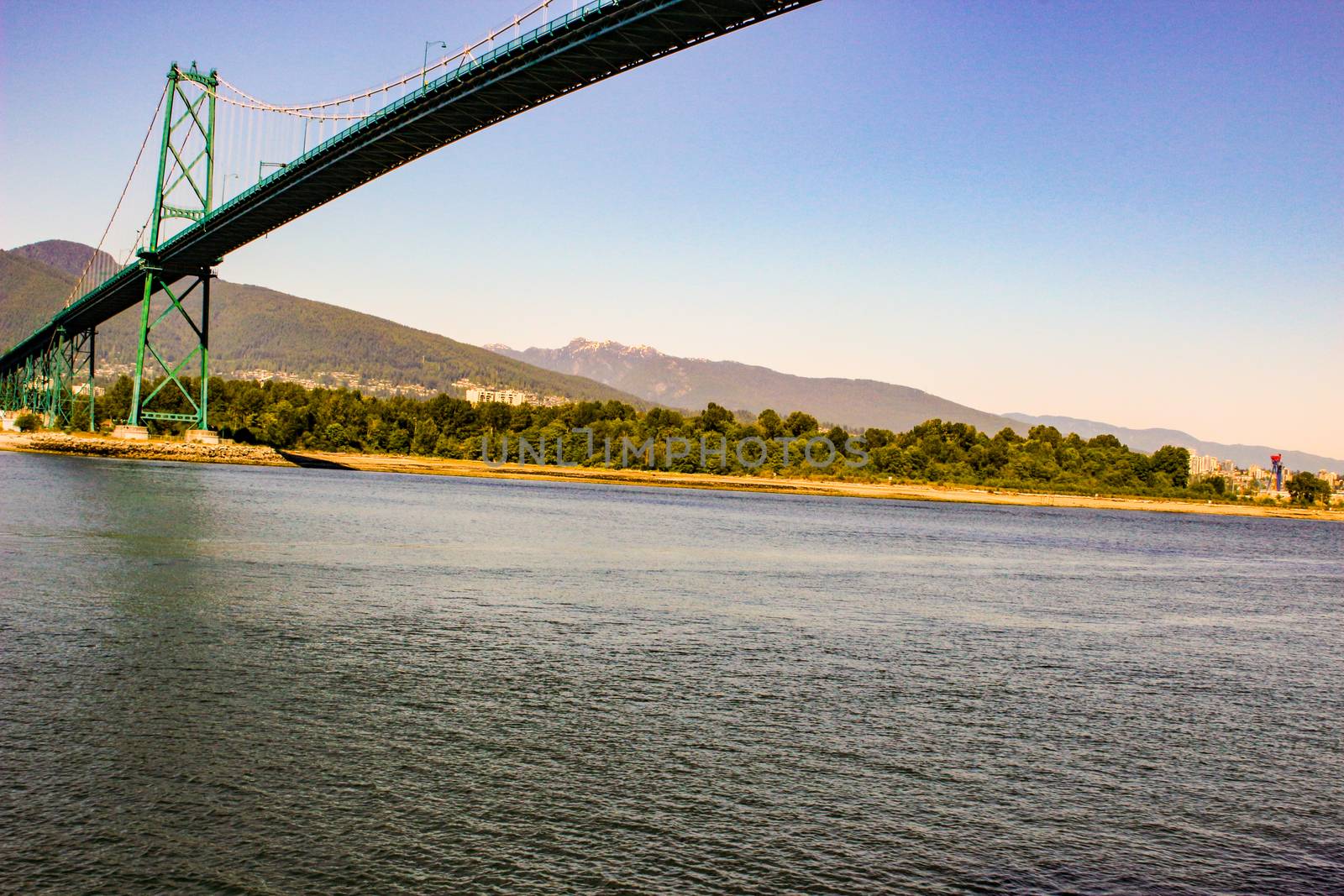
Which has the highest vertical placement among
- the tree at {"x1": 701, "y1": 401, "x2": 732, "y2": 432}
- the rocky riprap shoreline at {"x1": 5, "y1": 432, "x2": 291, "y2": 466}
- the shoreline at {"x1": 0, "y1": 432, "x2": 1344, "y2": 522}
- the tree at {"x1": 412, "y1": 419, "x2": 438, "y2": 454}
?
the tree at {"x1": 701, "y1": 401, "x2": 732, "y2": 432}

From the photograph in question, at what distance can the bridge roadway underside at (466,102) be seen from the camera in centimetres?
3447

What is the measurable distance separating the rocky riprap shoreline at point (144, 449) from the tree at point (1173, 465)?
117 meters

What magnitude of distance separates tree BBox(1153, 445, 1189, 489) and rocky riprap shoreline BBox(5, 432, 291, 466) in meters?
117

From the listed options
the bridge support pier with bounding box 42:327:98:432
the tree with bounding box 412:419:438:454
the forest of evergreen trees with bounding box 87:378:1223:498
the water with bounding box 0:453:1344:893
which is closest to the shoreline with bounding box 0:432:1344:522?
the tree with bounding box 412:419:438:454

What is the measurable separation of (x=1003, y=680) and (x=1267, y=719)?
3186mm

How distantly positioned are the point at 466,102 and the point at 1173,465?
129352mm

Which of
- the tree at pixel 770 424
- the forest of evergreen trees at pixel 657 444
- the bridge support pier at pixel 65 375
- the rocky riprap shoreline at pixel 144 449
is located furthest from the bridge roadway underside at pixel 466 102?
the tree at pixel 770 424

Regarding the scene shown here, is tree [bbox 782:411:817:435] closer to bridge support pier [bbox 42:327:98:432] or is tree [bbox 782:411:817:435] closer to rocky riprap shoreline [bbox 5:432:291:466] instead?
rocky riprap shoreline [bbox 5:432:291:466]

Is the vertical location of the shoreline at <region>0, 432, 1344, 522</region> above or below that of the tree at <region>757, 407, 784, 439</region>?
below

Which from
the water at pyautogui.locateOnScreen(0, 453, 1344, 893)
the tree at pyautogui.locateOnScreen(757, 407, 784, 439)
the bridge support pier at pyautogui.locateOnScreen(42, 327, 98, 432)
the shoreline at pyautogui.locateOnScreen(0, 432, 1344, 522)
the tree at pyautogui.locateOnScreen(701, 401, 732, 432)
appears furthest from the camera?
the tree at pyautogui.locateOnScreen(757, 407, 784, 439)

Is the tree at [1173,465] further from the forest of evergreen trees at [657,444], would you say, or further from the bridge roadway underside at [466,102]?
the bridge roadway underside at [466,102]

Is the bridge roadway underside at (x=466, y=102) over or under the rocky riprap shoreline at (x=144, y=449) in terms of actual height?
over

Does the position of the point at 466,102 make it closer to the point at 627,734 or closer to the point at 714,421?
the point at 627,734

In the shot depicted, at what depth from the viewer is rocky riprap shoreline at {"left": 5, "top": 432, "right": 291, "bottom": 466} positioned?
77688mm
